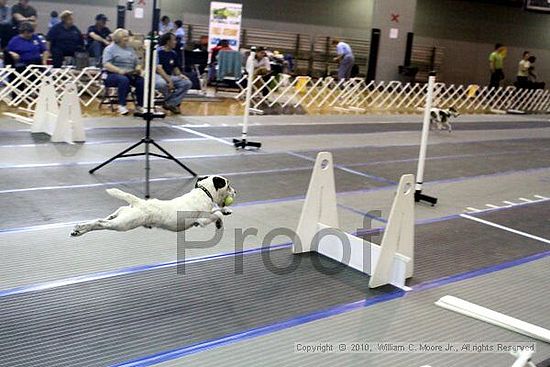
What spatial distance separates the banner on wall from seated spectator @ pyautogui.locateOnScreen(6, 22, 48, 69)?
5.55 metres

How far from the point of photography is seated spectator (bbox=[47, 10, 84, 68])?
35.1ft

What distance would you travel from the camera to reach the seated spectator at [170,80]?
9883 millimetres

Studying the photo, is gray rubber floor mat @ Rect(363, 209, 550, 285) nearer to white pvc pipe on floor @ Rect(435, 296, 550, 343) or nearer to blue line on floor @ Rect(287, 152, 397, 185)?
white pvc pipe on floor @ Rect(435, 296, 550, 343)

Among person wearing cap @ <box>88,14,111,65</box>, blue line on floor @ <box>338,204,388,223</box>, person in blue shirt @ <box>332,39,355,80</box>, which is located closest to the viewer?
blue line on floor @ <box>338,204,388,223</box>

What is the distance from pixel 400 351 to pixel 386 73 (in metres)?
16.2

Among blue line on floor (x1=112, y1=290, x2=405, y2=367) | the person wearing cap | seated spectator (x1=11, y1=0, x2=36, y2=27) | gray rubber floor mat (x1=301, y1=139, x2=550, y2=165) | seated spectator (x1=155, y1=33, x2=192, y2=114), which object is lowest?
blue line on floor (x1=112, y1=290, x2=405, y2=367)

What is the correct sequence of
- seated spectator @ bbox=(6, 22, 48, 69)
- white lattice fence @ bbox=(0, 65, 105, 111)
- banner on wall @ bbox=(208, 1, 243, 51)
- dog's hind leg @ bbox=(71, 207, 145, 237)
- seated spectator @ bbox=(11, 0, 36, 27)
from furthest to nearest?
banner on wall @ bbox=(208, 1, 243, 51) → seated spectator @ bbox=(11, 0, 36, 27) → seated spectator @ bbox=(6, 22, 48, 69) → white lattice fence @ bbox=(0, 65, 105, 111) → dog's hind leg @ bbox=(71, 207, 145, 237)

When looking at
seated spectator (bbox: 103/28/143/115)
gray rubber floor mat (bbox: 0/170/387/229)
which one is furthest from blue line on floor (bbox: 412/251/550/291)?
seated spectator (bbox: 103/28/143/115)

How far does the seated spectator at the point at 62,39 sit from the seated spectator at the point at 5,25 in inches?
29.0

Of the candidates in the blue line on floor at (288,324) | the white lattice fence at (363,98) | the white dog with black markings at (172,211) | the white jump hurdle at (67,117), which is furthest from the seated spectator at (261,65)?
the white dog with black markings at (172,211)

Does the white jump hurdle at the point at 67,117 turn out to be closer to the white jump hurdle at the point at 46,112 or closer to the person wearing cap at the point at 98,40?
the white jump hurdle at the point at 46,112

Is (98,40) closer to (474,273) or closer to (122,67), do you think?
(122,67)

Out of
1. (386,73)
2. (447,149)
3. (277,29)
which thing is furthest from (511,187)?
(277,29)

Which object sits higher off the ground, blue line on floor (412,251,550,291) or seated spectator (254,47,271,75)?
seated spectator (254,47,271,75)
